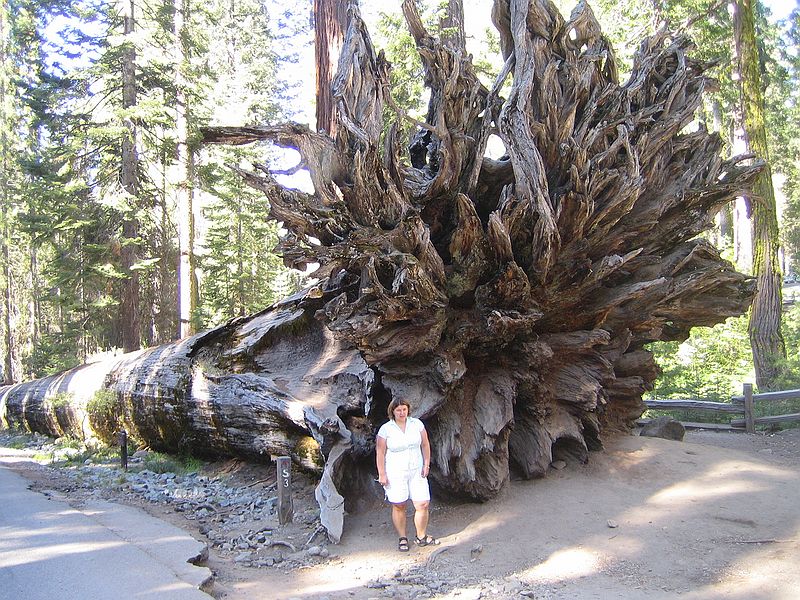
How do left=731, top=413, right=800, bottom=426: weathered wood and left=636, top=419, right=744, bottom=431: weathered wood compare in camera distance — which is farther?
left=636, top=419, right=744, bottom=431: weathered wood

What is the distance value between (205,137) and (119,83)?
49.3 ft

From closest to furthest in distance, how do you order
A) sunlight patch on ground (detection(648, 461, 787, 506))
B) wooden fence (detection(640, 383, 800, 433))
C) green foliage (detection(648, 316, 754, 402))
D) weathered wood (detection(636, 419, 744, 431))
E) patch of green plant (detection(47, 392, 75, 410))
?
sunlight patch on ground (detection(648, 461, 787, 506)), wooden fence (detection(640, 383, 800, 433)), weathered wood (detection(636, 419, 744, 431)), patch of green plant (detection(47, 392, 75, 410)), green foliage (detection(648, 316, 754, 402))

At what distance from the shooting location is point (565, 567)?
517 centimetres

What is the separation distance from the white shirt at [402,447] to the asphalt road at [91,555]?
1948 millimetres

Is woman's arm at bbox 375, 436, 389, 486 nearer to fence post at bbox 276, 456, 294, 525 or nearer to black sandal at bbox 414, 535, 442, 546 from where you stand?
black sandal at bbox 414, 535, 442, 546

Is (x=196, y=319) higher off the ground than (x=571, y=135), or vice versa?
(x=571, y=135)

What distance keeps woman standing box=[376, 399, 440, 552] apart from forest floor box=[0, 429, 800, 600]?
0.30 m

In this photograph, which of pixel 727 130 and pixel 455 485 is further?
pixel 727 130

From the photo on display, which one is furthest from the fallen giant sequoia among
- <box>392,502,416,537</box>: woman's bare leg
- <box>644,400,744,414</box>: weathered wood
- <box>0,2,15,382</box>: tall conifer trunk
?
<box>0,2,15,382</box>: tall conifer trunk

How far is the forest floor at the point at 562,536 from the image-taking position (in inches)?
192

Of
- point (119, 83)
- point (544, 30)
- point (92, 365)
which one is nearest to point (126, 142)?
point (119, 83)

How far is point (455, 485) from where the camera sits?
21.5 feet

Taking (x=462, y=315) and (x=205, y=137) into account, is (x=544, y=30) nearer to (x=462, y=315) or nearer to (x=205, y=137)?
(x=462, y=315)

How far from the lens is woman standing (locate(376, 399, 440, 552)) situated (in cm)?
593
